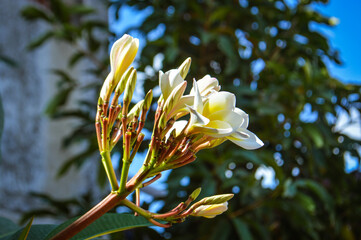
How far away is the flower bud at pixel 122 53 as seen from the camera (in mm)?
319

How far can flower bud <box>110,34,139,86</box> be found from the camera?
0.32 metres

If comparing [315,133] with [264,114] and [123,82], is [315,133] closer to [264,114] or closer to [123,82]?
[264,114]

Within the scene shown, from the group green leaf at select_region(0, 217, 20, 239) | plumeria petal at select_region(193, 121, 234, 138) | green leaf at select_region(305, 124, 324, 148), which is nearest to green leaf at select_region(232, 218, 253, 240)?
green leaf at select_region(305, 124, 324, 148)

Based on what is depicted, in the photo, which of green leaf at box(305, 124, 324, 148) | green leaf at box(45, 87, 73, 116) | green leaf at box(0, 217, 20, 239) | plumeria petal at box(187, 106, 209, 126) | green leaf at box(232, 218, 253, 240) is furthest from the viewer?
green leaf at box(45, 87, 73, 116)

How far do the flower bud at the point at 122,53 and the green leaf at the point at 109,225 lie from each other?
4.3 inches

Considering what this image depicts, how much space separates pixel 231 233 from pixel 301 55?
0.70 metres

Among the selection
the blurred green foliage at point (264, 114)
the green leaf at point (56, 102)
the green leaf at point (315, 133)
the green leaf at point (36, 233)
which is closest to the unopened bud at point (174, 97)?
the green leaf at point (36, 233)

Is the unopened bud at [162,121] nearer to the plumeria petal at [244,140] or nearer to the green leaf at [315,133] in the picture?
the plumeria petal at [244,140]

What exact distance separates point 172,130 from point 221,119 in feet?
0.12

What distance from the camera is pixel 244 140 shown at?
295mm

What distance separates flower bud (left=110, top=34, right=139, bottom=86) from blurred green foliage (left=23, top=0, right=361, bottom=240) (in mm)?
698

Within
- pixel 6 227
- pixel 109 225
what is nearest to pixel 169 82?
pixel 109 225

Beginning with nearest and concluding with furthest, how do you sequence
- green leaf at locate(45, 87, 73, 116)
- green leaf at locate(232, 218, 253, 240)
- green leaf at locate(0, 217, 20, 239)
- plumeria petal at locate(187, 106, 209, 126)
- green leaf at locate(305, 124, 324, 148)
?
1. plumeria petal at locate(187, 106, 209, 126)
2. green leaf at locate(0, 217, 20, 239)
3. green leaf at locate(232, 218, 253, 240)
4. green leaf at locate(305, 124, 324, 148)
5. green leaf at locate(45, 87, 73, 116)

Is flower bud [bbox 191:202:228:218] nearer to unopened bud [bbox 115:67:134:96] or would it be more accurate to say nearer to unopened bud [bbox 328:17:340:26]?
unopened bud [bbox 115:67:134:96]
